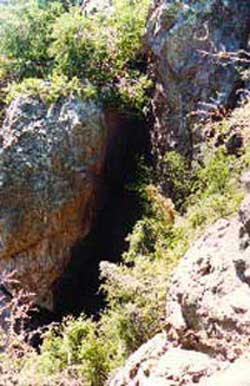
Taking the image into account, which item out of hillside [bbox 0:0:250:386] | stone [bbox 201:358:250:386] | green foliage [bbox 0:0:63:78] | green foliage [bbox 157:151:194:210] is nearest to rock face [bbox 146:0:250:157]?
hillside [bbox 0:0:250:386]

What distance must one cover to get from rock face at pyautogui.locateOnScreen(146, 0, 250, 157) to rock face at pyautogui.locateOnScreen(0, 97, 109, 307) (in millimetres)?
1219

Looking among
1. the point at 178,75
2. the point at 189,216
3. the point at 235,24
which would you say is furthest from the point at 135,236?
the point at 235,24

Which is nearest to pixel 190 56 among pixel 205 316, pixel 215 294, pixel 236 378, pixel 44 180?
pixel 44 180

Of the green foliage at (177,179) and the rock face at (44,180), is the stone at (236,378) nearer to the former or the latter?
the green foliage at (177,179)

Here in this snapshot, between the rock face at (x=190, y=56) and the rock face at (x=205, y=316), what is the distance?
406 centimetres

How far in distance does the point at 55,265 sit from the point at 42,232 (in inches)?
25.5

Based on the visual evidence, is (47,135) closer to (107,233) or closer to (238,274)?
(107,233)

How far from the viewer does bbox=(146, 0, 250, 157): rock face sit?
9.34m

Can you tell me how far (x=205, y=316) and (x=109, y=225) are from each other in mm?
6353

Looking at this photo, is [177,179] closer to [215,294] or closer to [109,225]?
[109,225]

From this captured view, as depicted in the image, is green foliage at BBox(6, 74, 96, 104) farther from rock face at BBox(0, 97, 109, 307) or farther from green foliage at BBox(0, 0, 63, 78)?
green foliage at BBox(0, 0, 63, 78)

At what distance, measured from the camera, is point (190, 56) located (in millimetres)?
9664

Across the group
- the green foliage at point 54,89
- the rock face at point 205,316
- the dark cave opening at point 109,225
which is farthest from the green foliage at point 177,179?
the rock face at point 205,316

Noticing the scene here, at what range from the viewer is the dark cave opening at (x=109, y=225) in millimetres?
10812
